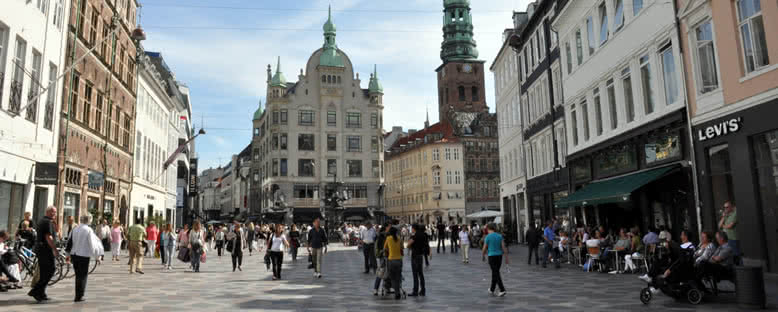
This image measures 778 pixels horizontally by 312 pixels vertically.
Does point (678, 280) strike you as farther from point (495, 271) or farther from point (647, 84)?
point (647, 84)

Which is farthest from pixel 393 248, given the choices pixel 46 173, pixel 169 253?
pixel 46 173

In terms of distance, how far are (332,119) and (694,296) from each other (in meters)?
62.1

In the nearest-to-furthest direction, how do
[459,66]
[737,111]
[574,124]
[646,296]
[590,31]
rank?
[646,296] → [737,111] → [590,31] → [574,124] → [459,66]

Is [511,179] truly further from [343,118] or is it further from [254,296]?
[343,118]

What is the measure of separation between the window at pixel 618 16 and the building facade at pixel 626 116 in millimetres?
45

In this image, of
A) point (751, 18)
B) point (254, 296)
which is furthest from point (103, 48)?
point (751, 18)

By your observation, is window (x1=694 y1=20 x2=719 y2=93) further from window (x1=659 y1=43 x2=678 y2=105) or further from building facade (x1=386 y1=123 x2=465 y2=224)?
building facade (x1=386 y1=123 x2=465 y2=224)

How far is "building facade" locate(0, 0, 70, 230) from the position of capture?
1731cm

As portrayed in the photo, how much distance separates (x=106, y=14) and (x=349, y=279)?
71.4 ft

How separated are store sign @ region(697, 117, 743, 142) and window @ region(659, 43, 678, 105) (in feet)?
6.70

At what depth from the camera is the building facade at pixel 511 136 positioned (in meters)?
37.3

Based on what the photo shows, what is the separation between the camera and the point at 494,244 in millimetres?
→ 12297

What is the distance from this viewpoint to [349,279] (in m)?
16.2

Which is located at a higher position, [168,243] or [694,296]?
[168,243]
